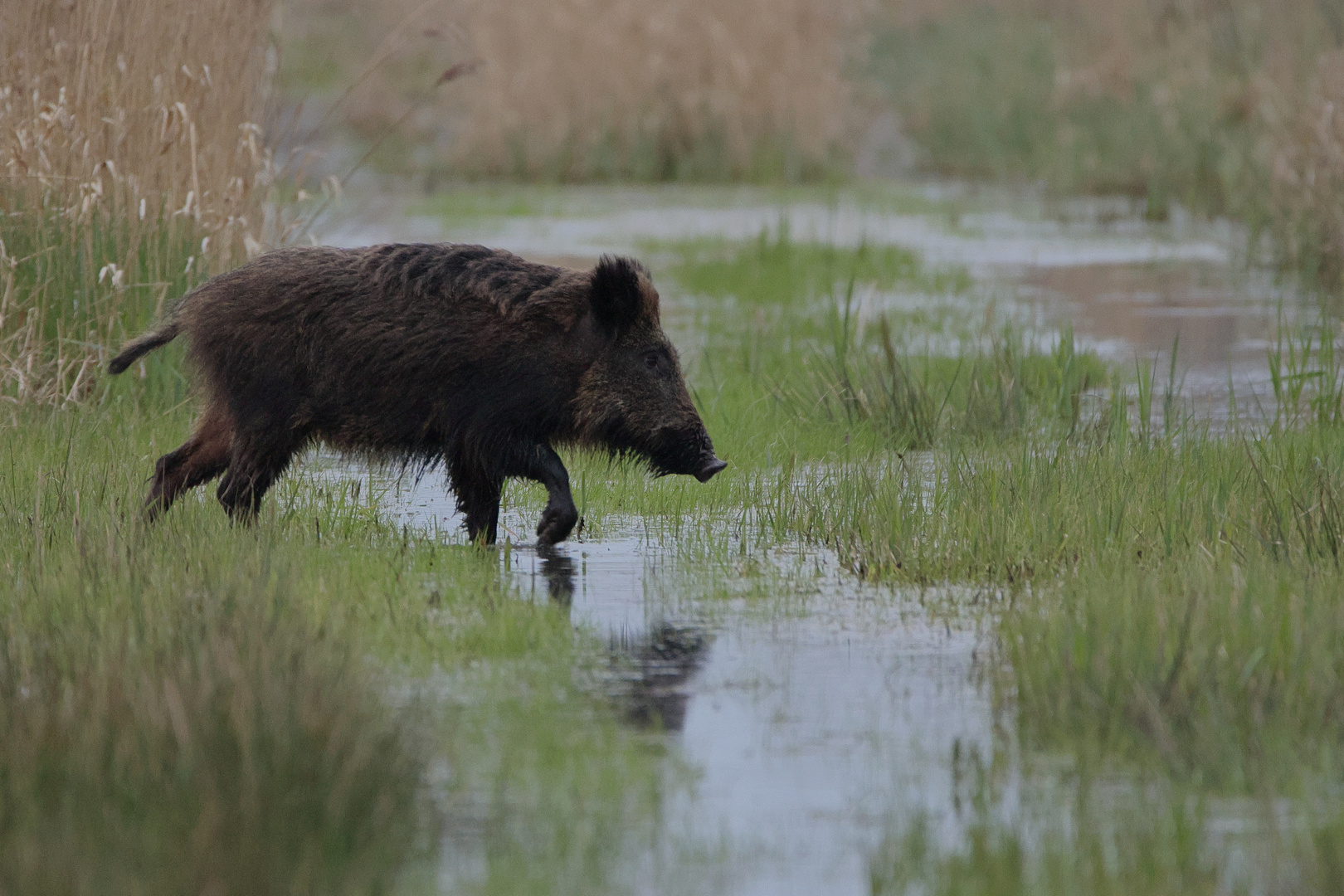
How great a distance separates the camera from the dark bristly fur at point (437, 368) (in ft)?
20.4

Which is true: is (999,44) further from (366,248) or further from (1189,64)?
(366,248)

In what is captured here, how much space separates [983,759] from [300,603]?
1.96 m

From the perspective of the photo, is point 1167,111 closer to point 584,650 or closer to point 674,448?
point 674,448

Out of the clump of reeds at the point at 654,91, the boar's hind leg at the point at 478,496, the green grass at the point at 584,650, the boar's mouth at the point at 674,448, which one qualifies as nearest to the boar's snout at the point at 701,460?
the boar's mouth at the point at 674,448

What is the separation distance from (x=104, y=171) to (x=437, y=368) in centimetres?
289

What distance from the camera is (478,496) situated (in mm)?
6305

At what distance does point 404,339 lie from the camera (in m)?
6.20

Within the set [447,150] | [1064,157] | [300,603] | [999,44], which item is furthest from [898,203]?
[300,603]

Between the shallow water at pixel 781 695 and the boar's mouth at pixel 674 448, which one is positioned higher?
the boar's mouth at pixel 674 448

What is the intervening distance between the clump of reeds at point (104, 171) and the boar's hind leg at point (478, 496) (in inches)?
90.8

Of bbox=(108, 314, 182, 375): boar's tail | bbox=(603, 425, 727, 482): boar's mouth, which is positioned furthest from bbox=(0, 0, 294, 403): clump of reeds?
bbox=(603, 425, 727, 482): boar's mouth

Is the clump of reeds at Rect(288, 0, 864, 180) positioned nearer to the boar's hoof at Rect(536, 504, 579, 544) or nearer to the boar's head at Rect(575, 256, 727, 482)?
the boar's head at Rect(575, 256, 727, 482)

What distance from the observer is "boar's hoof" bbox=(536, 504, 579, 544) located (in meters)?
6.08

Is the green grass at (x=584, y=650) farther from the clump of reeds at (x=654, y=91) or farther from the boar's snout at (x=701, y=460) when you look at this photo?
the clump of reeds at (x=654, y=91)
